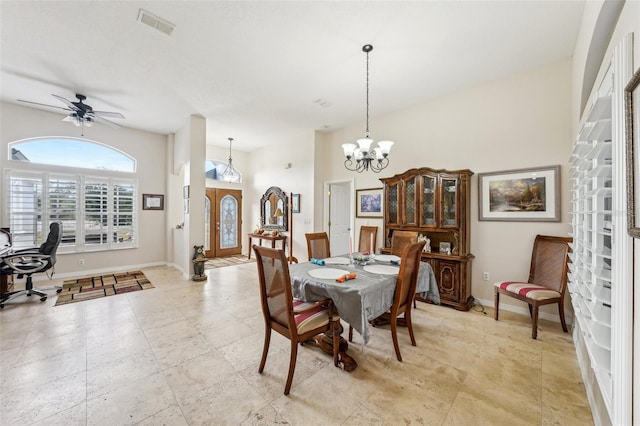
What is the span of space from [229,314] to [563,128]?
470cm

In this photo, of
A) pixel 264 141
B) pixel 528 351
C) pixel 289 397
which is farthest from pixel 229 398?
pixel 264 141

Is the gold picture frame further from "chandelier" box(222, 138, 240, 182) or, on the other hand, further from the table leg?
"chandelier" box(222, 138, 240, 182)

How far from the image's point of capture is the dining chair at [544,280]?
8.81ft

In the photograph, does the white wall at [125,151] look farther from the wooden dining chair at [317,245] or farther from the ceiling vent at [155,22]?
the wooden dining chair at [317,245]

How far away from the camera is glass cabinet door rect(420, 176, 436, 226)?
3.72 meters

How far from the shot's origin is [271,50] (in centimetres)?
287

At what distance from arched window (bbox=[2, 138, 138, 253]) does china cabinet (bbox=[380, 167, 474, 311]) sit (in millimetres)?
5699

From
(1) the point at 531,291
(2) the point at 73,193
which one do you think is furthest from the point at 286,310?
(2) the point at 73,193

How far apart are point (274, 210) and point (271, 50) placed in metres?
4.34

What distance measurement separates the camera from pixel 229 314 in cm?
330

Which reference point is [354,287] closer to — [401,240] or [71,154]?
[401,240]

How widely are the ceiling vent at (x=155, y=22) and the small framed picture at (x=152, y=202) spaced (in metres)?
4.31

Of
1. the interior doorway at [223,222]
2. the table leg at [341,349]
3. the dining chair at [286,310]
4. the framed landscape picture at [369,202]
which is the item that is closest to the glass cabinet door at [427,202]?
the framed landscape picture at [369,202]

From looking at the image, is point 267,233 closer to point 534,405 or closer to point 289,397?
point 289,397
